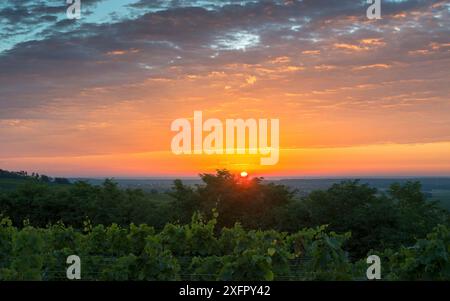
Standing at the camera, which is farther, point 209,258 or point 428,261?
point 209,258

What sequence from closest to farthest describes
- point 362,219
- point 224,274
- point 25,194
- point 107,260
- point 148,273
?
point 224,274 → point 148,273 → point 107,260 → point 362,219 → point 25,194

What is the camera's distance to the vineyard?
8.28 m

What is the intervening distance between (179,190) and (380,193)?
8950 mm

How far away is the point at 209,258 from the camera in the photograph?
913 centimetres

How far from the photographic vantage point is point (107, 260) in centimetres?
976

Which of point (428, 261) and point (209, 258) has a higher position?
point (428, 261)

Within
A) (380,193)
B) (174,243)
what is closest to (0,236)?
(174,243)

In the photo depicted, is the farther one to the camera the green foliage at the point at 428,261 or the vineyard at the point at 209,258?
the vineyard at the point at 209,258

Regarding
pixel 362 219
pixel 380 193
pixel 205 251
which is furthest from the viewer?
pixel 380 193

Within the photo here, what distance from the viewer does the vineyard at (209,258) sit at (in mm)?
8281

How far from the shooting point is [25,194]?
961 inches

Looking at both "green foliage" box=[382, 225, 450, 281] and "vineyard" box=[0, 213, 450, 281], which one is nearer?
"green foliage" box=[382, 225, 450, 281]
